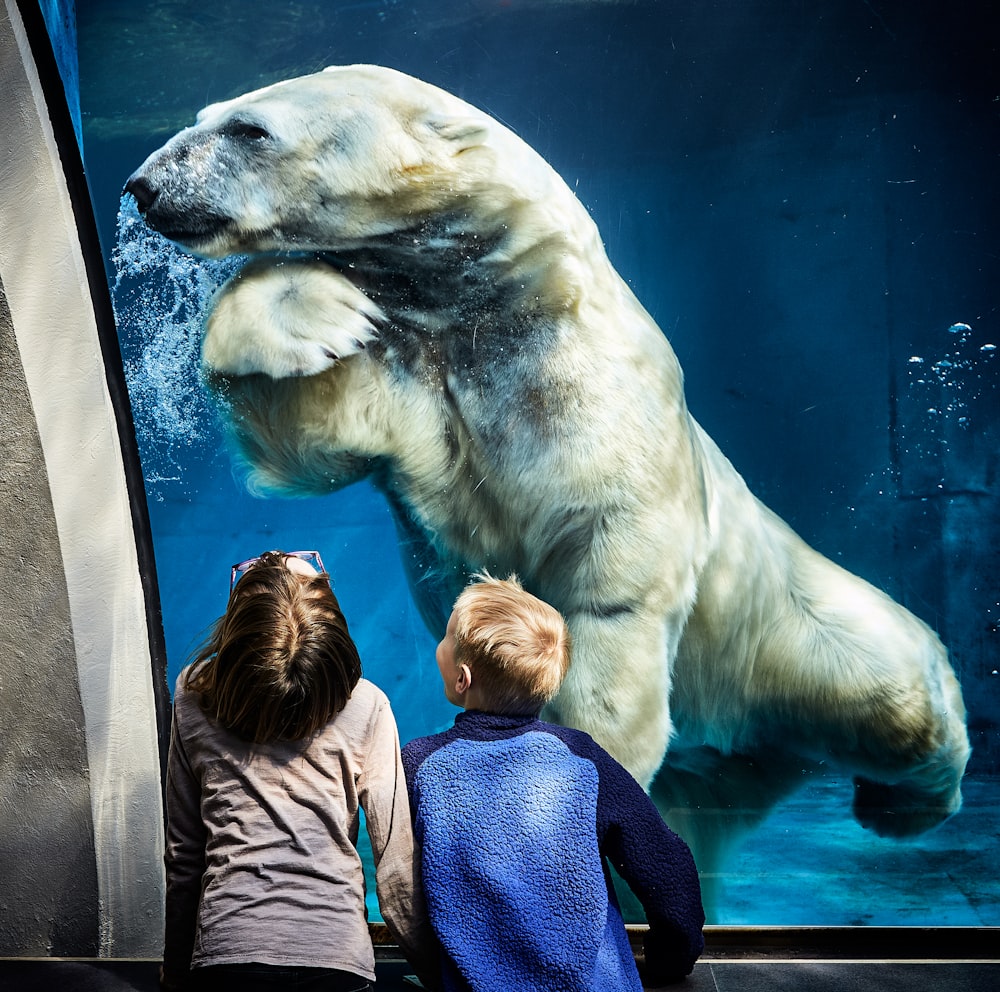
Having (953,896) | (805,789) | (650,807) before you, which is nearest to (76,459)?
(650,807)

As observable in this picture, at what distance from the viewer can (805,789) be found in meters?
2.36

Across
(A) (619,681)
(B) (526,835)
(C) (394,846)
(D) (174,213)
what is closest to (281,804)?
(C) (394,846)

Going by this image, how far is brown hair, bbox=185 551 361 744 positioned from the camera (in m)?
1.38

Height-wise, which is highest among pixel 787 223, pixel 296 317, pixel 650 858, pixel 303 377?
pixel 787 223

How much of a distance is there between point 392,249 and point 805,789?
1625 millimetres

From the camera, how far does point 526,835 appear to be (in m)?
1.40

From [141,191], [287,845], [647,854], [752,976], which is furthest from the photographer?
[141,191]

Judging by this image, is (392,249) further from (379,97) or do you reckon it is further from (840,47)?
(840,47)

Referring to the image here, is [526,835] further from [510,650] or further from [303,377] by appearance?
[303,377]

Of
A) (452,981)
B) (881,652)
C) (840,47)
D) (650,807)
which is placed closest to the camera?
(452,981)

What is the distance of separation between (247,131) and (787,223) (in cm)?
126

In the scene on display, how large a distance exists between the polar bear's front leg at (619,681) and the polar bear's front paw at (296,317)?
84 cm

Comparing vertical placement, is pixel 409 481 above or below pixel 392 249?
below

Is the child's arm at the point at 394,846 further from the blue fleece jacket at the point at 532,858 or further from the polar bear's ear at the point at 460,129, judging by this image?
the polar bear's ear at the point at 460,129
